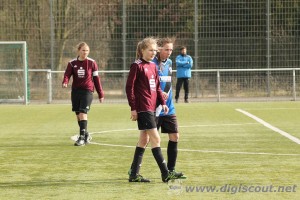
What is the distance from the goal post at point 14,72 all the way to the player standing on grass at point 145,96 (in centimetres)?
1982

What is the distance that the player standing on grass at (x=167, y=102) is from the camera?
34.1 feet

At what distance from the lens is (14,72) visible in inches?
1200

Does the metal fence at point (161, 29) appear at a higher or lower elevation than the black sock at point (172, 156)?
higher

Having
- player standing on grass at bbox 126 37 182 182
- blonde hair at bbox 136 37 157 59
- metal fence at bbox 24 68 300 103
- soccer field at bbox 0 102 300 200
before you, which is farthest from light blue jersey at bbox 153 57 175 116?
metal fence at bbox 24 68 300 103

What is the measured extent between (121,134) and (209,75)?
14795mm

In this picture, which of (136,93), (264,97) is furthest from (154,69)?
(264,97)

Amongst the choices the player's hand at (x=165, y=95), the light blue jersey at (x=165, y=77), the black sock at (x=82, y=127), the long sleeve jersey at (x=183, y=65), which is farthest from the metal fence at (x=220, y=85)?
the player's hand at (x=165, y=95)

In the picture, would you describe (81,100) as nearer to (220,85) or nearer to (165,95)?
(165,95)

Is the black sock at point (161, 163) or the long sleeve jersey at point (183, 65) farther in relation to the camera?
the long sleeve jersey at point (183, 65)

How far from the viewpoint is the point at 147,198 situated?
8.71m

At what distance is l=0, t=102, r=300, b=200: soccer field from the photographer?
9180 millimetres

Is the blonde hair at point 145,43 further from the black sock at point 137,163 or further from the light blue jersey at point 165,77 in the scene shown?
the black sock at point 137,163

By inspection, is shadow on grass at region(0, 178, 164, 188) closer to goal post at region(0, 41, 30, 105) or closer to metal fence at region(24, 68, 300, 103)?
→ goal post at region(0, 41, 30, 105)

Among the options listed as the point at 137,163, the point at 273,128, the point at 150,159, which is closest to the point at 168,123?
the point at 137,163
